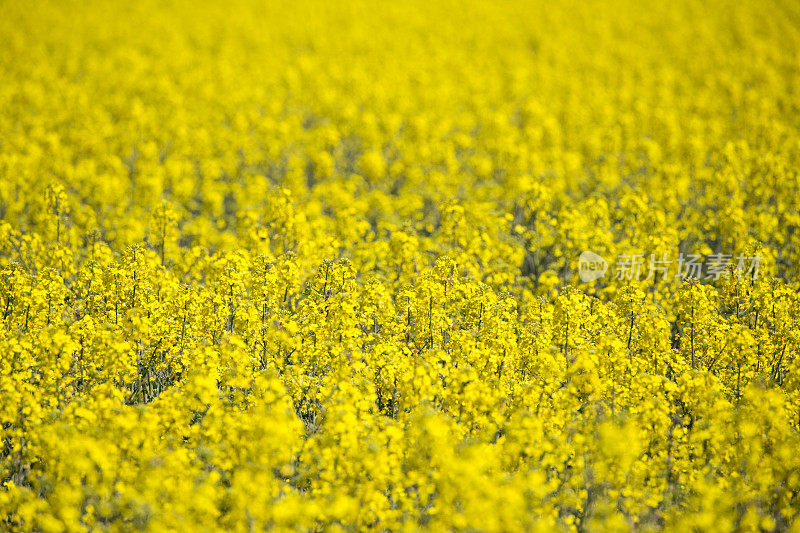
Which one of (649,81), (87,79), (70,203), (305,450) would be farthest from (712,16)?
(305,450)

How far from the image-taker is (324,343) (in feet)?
35.4

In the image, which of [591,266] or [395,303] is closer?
[395,303]

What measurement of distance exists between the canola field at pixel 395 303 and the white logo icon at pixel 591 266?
0.06 metres

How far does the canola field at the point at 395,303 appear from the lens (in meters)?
8.50

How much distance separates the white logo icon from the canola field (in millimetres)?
59

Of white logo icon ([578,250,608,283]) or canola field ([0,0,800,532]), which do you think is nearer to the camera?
canola field ([0,0,800,532])

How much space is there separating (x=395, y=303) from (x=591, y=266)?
4526 mm

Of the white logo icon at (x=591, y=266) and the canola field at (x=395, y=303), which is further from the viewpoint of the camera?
the white logo icon at (x=591, y=266)

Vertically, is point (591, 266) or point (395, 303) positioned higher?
point (591, 266)

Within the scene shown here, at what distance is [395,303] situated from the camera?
42.0ft

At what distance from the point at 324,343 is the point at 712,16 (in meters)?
35.7

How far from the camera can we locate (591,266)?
47.3ft

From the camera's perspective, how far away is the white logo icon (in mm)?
14273

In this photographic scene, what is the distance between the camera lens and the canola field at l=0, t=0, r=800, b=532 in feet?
27.9
